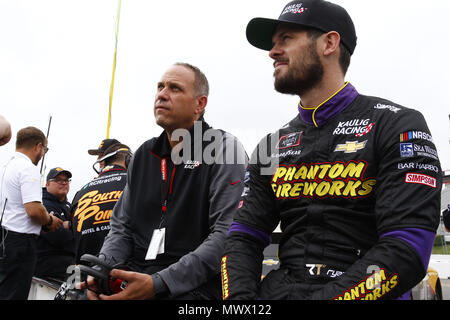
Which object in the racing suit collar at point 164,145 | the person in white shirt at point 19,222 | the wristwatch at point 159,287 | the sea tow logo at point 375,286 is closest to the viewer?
the sea tow logo at point 375,286

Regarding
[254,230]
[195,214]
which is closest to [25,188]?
[195,214]

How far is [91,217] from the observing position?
3.34 meters

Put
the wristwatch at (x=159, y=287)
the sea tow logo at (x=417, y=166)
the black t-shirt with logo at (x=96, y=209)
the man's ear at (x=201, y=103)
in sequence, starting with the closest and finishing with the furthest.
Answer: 1. the sea tow logo at (x=417, y=166)
2. the wristwatch at (x=159, y=287)
3. the man's ear at (x=201, y=103)
4. the black t-shirt with logo at (x=96, y=209)

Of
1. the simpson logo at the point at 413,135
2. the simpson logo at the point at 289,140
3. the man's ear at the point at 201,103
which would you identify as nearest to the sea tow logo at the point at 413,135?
the simpson logo at the point at 413,135

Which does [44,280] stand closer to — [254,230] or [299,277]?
[254,230]

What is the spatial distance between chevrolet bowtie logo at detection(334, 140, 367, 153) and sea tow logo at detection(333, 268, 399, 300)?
1.71 ft

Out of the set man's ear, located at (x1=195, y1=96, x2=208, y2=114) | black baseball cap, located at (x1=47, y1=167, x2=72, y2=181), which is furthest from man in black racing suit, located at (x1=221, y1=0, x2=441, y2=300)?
black baseball cap, located at (x1=47, y1=167, x2=72, y2=181)

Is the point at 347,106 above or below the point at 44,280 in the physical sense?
above

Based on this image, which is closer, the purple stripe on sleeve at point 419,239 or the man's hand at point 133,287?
the purple stripe on sleeve at point 419,239

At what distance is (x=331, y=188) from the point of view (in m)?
1.62

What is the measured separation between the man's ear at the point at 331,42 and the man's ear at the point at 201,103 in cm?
107

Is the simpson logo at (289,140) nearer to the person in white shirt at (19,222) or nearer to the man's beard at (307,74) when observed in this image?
the man's beard at (307,74)

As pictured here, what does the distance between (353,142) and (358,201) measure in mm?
261

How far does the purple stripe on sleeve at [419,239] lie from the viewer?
1363 mm
